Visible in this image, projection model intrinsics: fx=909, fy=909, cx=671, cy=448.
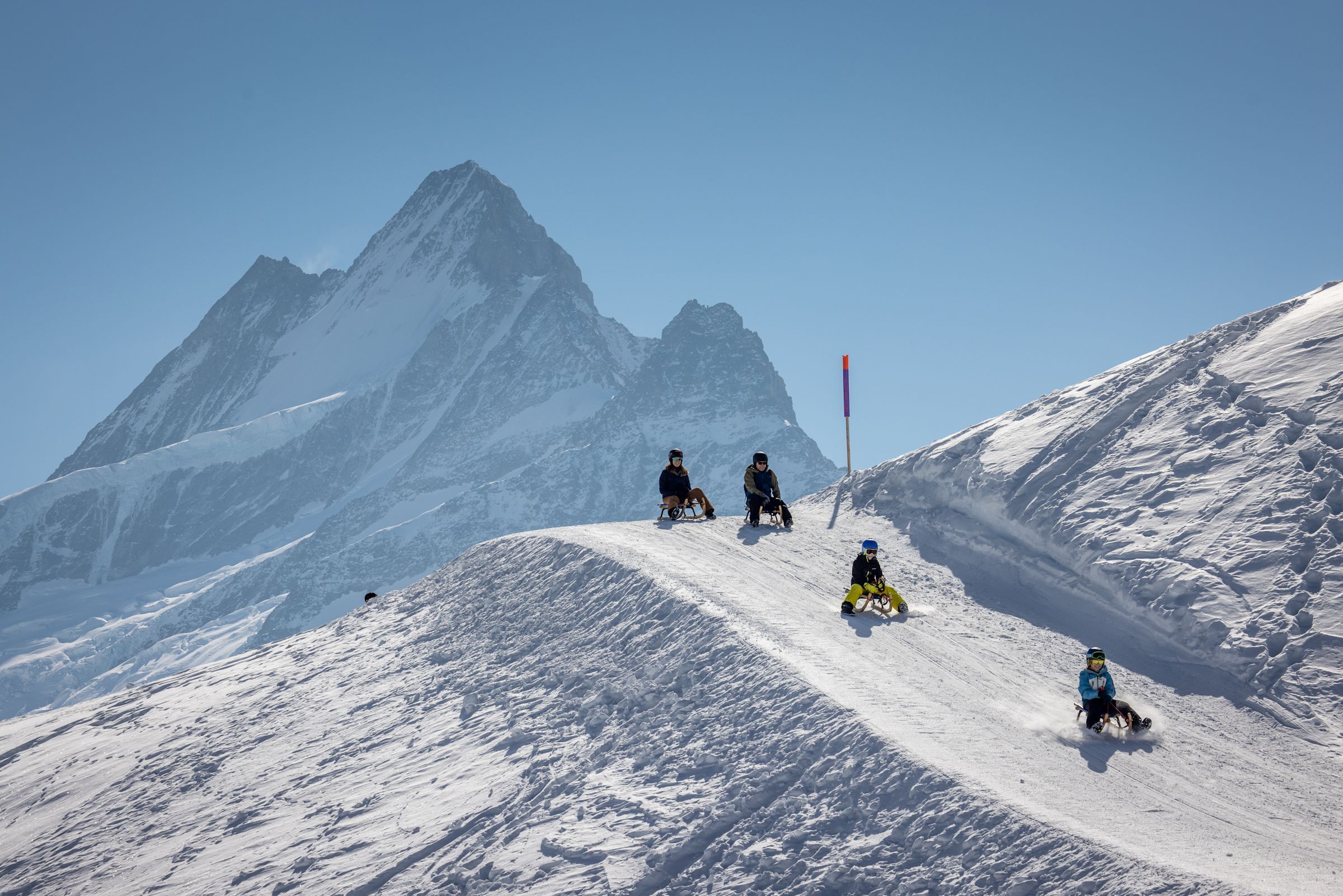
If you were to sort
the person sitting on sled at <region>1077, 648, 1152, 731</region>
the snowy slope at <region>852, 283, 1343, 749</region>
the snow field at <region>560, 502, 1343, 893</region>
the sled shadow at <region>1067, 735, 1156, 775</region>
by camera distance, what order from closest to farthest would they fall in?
the snow field at <region>560, 502, 1343, 893</region> → the sled shadow at <region>1067, 735, 1156, 775</region> → the person sitting on sled at <region>1077, 648, 1152, 731</region> → the snowy slope at <region>852, 283, 1343, 749</region>

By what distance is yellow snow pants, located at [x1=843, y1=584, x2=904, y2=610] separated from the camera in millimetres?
15742

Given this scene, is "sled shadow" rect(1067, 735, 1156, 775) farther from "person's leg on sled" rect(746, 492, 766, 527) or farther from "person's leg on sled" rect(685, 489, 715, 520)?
"person's leg on sled" rect(685, 489, 715, 520)

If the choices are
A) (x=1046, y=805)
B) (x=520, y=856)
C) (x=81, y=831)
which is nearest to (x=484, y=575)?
(x=81, y=831)

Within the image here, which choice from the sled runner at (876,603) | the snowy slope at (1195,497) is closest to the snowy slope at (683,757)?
the sled runner at (876,603)

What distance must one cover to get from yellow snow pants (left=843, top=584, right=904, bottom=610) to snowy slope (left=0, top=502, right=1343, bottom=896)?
37 centimetres

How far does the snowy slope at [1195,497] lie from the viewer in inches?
531

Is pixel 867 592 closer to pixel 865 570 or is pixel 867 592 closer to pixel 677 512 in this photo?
pixel 865 570

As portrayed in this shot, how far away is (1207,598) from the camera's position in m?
14.3

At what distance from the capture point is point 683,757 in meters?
12.1

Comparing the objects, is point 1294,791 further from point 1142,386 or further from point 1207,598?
point 1142,386

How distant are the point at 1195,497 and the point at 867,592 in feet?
20.2

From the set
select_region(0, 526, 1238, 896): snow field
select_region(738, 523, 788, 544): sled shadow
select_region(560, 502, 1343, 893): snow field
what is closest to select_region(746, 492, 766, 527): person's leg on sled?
select_region(738, 523, 788, 544): sled shadow

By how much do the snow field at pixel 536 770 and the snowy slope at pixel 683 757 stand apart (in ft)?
0.14

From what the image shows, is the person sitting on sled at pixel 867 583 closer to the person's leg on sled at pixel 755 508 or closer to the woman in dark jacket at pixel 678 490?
the person's leg on sled at pixel 755 508
